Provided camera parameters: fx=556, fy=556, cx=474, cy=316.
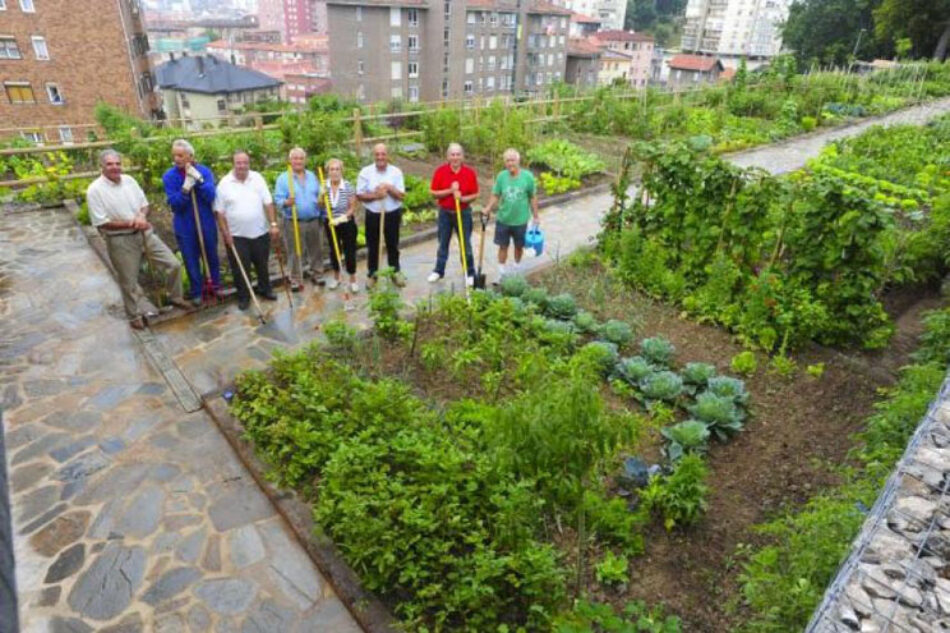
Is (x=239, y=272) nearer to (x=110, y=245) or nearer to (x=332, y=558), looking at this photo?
(x=110, y=245)

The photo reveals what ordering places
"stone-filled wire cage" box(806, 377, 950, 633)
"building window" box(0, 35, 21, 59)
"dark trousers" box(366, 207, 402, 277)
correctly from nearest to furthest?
"stone-filled wire cage" box(806, 377, 950, 633) < "dark trousers" box(366, 207, 402, 277) < "building window" box(0, 35, 21, 59)

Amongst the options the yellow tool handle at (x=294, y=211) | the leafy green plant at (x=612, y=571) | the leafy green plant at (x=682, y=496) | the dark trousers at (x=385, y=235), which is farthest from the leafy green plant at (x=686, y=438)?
the yellow tool handle at (x=294, y=211)

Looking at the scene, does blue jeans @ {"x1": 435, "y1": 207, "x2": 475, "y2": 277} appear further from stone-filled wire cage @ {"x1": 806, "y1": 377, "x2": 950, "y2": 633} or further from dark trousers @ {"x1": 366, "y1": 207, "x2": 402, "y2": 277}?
stone-filled wire cage @ {"x1": 806, "y1": 377, "x2": 950, "y2": 633}

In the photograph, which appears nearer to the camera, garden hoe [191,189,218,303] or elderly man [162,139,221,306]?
elderly man [162,139,221,306]

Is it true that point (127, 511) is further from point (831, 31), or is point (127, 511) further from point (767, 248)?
point (831, 31)

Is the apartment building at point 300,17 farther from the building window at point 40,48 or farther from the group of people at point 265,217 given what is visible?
the group of people at point 265,217

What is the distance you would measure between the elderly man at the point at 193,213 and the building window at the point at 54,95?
34.1 meters

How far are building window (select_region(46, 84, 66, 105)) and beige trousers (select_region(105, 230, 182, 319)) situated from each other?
34288 millimetres

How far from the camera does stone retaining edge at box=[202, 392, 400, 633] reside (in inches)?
132

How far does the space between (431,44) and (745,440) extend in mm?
46898

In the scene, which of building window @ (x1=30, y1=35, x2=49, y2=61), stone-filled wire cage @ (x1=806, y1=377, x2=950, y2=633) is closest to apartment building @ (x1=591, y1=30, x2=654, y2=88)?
building window @ (x1=30, y1=35, x2=49, y2=61)

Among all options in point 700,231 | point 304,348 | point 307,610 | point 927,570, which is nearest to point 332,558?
A: point 307,610

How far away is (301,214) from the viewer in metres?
6.77

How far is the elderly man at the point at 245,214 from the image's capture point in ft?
20.1
